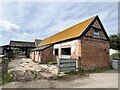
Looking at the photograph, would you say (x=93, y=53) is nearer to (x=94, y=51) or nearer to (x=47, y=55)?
(x=94, y=51)

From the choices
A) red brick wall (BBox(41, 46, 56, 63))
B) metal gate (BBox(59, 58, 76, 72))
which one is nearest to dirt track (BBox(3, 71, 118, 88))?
metal gate (BBox(59, 58, 76, 72))

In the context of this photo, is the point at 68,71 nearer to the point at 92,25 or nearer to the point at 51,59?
the point at 92,25

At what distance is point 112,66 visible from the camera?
15289mm

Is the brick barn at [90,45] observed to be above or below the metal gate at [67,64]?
above

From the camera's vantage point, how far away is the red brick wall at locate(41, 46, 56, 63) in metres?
19.2

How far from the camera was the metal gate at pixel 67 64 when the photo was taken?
38.1 feet

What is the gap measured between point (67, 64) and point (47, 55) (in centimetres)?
823

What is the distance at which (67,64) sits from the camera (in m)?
12.0

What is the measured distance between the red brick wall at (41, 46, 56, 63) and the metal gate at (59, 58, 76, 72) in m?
7.80

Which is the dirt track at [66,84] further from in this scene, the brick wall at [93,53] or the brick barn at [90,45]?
the brick wall at [93,53]

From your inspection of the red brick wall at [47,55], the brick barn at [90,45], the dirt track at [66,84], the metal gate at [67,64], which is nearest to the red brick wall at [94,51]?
the brick barn at [90,45]

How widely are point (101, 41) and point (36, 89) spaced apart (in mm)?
11254

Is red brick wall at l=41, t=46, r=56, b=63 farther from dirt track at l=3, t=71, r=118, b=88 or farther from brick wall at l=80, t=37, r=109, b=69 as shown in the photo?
dirt track at l=3, t=71, r=118, b=88

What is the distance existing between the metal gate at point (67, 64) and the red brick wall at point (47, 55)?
25.6 ft
